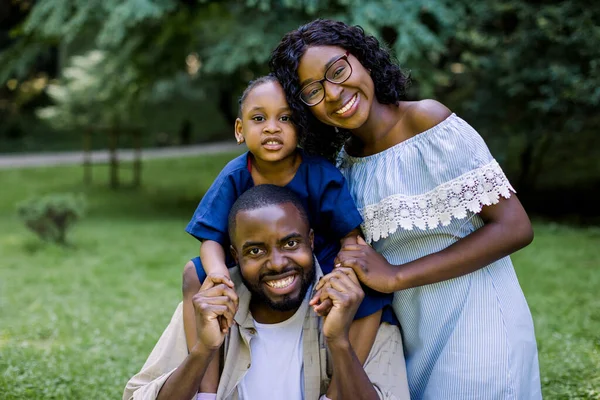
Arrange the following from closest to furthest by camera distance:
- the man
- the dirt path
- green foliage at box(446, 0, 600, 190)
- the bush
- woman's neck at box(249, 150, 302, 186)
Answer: the man → woman's neck at box(249, 150, 302, 186) → green foliage at box(446, 0, 600, 190) → the bush → the dirt path

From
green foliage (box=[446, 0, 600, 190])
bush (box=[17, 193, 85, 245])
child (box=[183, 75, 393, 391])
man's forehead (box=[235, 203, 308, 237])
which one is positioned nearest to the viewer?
man's forehead (box=[235, 203, 308, 237])

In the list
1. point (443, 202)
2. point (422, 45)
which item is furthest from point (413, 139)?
point (422, 45)

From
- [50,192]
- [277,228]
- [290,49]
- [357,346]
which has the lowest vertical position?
[50,192]

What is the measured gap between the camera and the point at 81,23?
10.2 meters

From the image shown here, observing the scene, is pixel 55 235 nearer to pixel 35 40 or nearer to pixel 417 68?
pixel 35 40

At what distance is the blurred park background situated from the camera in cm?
580

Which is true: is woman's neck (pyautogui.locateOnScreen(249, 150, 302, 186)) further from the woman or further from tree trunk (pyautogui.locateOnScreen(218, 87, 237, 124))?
tree trunk (pyautogui.locateOnScreen(218, 87, 237, 124))

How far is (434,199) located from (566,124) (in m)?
8.15

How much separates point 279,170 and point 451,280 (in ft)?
2.60

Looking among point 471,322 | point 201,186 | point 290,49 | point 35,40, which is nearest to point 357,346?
point 471,322

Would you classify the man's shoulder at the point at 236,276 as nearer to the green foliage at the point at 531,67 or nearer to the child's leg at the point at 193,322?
the child's leg at the point at 193,322

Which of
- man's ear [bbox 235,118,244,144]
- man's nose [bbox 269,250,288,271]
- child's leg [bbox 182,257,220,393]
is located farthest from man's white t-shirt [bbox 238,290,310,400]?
man's ear [bbox 235,118,244,144]

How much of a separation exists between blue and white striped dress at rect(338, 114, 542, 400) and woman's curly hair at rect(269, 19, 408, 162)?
233mm

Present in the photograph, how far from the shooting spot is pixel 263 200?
8.79 ft
